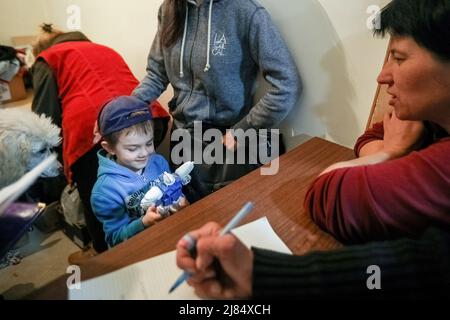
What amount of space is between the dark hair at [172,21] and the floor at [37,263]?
2.50 feet

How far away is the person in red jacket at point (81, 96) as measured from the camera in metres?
1.23

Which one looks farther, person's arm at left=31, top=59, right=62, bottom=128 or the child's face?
person's arm at left=31, top=59, right=62, bottom=128

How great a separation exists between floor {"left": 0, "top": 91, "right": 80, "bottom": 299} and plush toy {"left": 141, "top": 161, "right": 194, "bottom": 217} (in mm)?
762

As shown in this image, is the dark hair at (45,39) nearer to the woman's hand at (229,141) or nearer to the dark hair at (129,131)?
the dark hair at (129,131)

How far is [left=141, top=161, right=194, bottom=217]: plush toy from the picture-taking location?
0.91 meters

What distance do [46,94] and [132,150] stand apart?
0.73 meters

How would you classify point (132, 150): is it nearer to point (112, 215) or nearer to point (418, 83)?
point (112, 215)

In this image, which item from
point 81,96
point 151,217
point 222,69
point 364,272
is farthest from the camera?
point 81,96

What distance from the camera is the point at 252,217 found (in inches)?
26.8

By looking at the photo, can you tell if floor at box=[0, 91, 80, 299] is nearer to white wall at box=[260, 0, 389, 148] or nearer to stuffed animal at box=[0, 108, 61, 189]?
stuffed animal at box=[0, 108, 61, 189]

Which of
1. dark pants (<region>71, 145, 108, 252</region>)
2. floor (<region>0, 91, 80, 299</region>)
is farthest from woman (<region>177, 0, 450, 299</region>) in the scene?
floor (<region>0, 91, 80, 299</region>)

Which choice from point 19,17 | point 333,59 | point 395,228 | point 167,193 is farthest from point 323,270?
point 19,17

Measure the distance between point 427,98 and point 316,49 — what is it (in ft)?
1.60
